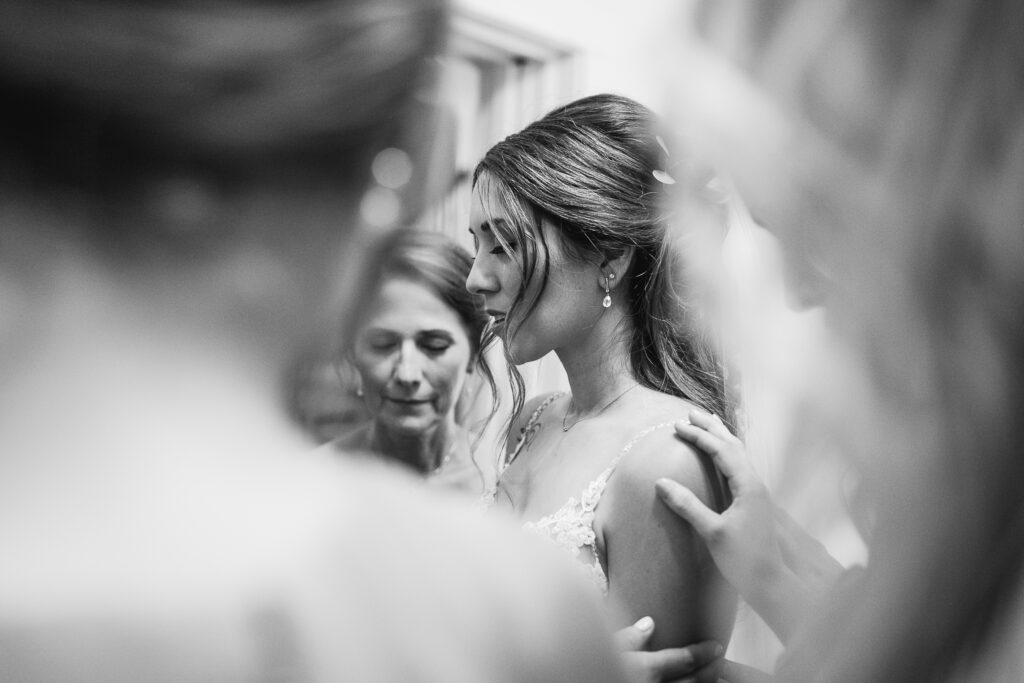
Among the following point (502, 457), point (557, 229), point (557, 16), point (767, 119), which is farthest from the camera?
point (502, 457)

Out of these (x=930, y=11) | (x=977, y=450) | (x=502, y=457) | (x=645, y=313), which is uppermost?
(x=930, y=11)

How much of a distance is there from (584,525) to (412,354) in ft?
1.69

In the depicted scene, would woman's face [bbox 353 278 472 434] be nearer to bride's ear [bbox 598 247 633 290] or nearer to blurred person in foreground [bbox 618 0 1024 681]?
bride's ear [bbox 598 247 633 290]

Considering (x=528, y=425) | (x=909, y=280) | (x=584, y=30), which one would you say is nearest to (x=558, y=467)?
(x=528, y=425)

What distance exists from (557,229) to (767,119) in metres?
0.82

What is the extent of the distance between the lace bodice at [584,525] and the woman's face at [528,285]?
164mm

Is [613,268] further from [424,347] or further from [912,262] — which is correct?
[912,262]

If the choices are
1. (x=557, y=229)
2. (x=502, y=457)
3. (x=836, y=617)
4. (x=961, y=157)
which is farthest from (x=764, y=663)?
(x=502, y=457)

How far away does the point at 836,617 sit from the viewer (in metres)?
0.33

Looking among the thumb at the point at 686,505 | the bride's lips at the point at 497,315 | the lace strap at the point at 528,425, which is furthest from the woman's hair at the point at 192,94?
the lace strap at the point at 528,425

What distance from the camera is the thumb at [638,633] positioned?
0.90 metres

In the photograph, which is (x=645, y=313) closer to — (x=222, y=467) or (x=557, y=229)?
(x=557, y=229)

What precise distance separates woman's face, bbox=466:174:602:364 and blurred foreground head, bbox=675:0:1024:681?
0.79 metres

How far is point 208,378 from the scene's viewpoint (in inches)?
12.2
